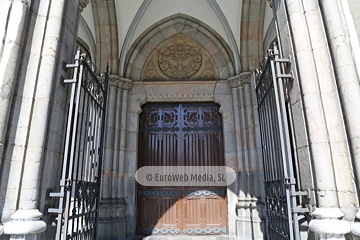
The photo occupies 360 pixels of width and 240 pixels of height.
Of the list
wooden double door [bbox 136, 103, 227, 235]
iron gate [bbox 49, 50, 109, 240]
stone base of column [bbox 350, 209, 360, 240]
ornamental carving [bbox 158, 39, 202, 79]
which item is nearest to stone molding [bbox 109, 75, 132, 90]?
wooden double door [bbox 136, 103, 227, 235]

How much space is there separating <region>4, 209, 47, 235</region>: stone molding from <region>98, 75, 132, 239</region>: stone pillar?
2.78m

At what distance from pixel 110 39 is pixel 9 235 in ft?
15.0

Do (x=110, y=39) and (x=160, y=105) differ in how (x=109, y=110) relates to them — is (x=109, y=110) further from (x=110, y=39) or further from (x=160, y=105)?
(x=110, y=39)

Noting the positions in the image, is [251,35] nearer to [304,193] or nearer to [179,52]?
[179,52]

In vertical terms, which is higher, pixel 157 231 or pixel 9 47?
pixel 9 47

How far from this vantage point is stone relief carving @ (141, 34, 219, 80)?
19.6 ft

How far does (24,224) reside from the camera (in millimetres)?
1953

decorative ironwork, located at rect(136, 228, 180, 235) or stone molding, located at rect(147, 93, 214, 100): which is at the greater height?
stone molding, located at rect(147, 93, 214, 100)

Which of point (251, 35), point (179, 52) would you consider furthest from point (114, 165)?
point (251, 35)

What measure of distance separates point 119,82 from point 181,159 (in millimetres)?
2150

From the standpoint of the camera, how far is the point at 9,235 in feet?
6.61

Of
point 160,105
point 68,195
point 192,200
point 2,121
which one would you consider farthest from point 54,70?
point 192,200

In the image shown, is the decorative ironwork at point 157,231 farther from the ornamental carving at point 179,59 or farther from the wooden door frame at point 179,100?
the ornamental carving at point 179,59

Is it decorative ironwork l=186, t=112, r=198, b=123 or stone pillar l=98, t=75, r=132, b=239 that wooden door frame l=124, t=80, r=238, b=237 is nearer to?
stone pillar l=98, t=75, r=132, b=239
